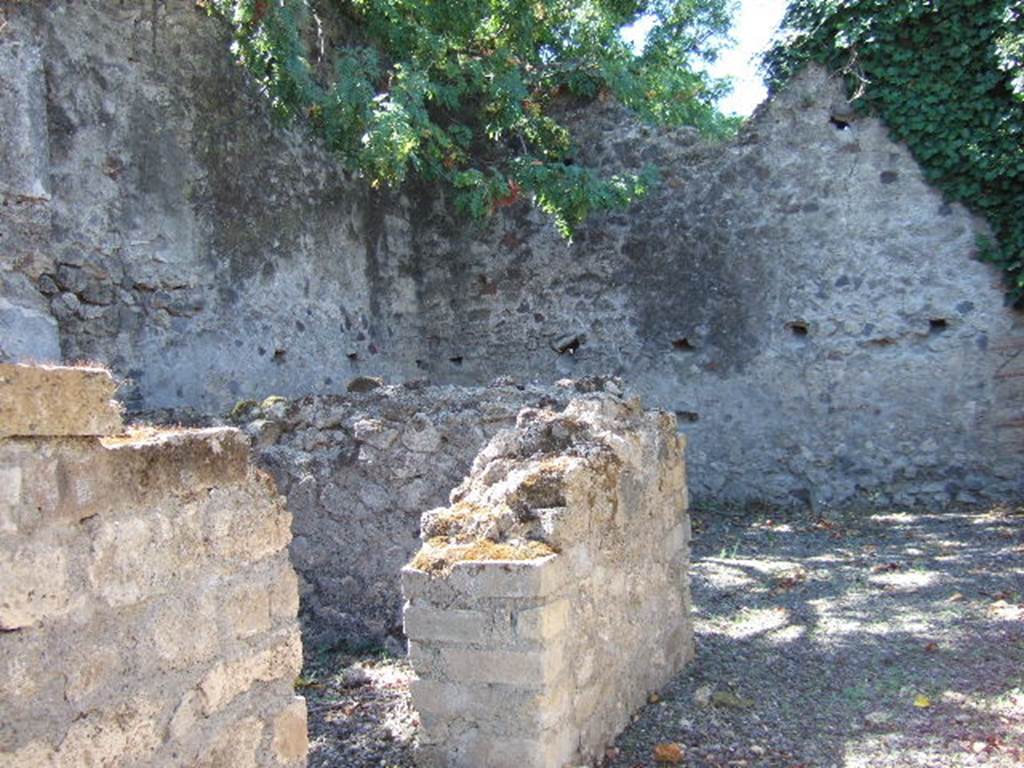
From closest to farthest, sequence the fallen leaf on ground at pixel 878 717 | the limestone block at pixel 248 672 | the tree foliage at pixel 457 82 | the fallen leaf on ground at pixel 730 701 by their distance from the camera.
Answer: the limestone block at pixel 248 672
the fallen leaf on ground at pixel 878 717
the fallen leaf on ground at pixel 730 701
the tree foliage at pixel 457 82

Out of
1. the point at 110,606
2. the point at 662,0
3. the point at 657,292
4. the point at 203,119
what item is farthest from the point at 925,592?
the point at 662,0

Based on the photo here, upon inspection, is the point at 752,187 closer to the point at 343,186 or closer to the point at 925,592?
the point at 343,186

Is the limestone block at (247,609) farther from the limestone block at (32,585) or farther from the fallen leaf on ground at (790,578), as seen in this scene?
the fallen leaf on ground at (790,578)

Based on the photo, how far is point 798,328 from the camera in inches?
334

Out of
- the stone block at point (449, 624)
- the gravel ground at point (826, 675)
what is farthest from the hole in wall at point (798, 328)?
the stone block at point (449, 624)

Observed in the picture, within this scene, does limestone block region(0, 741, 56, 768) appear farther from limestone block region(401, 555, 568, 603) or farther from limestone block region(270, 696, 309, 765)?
limestone block region(401, 555, 568, 603)

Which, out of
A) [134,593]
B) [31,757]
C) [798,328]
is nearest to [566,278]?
[798,328]

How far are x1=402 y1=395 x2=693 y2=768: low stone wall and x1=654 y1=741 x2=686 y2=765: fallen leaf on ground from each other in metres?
0.20

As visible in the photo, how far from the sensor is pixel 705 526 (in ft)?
26.1

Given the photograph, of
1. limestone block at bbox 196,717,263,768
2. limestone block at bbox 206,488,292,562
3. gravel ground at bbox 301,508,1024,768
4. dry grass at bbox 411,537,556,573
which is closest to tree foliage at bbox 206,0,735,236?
gravel ground at bbox 301,508,1024,768

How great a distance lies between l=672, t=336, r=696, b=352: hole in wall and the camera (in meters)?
8.80

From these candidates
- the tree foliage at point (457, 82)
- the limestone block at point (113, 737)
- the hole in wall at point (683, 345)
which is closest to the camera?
the limestone block at point (113, 737)

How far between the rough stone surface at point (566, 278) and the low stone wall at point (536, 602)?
3.66 m

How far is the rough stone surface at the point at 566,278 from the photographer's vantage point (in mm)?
6594
